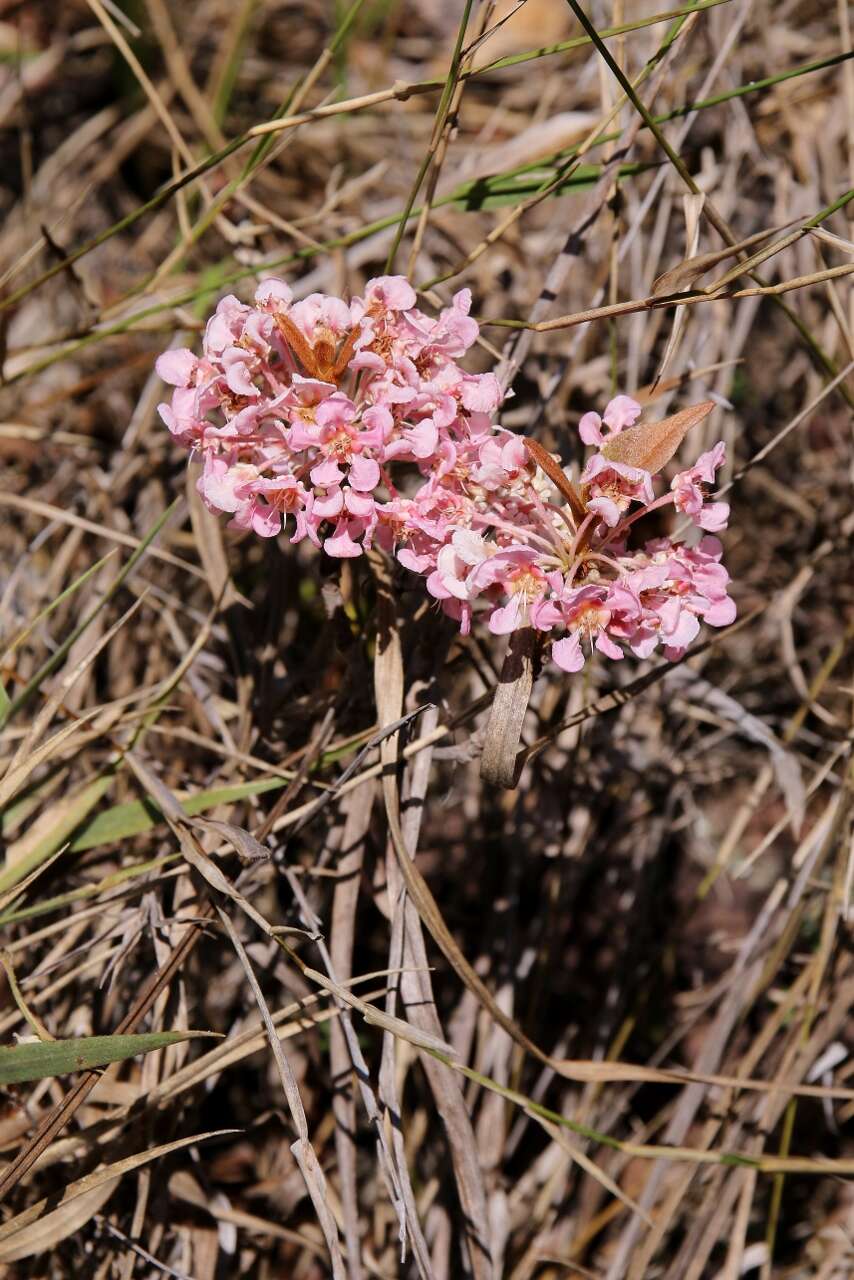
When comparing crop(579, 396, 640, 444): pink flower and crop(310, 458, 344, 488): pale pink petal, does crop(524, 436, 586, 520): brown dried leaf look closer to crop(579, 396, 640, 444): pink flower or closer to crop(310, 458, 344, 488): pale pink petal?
crop(579, 396, 640, 444): pink flower

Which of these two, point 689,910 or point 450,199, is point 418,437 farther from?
point 689,910

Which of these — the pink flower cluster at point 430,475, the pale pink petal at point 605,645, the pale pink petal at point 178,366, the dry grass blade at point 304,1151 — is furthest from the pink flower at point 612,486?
the dry grass blade at point 304,1151

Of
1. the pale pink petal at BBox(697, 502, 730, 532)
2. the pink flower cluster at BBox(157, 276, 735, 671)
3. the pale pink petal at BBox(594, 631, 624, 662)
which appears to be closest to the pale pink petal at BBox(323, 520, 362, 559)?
the pink flower cluster at BBox(157, 276, 735, 671)

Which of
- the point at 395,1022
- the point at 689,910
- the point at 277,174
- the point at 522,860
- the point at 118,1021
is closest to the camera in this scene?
the point at 395,1022

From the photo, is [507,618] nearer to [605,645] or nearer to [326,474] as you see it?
[605,645]

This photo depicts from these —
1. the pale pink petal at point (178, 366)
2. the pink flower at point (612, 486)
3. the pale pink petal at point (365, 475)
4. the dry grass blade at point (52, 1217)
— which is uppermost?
the pale pink petal at point (178, 366)

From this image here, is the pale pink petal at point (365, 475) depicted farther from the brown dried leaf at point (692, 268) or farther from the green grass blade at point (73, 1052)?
the green grass blade at point (73, 1052)

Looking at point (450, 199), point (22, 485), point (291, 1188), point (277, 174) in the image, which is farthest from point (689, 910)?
point (277, 174)
